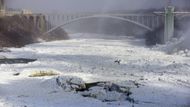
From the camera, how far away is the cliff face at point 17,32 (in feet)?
316

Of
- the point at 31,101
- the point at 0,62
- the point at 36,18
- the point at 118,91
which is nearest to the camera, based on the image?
the point at 31,101

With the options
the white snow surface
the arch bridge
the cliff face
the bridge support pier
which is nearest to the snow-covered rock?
the white snow surface

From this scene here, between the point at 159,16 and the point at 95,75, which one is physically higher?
the point at 159,16

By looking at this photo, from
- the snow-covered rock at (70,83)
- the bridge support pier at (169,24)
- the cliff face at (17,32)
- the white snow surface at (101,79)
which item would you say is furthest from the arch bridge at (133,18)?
the snow-covered rock at (70,83)

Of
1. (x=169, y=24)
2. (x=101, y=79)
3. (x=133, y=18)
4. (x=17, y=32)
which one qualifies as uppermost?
(x=133, y=18)

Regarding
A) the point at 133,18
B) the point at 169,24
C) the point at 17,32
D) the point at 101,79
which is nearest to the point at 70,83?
the point at 101,79

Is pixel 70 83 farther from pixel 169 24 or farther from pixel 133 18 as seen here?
pixel 133 18

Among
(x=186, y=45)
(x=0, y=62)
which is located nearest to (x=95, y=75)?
(x=0, y=62)

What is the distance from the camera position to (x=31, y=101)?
33594mm

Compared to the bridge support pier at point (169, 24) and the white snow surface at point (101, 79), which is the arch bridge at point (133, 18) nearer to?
the bridge support pier at point (169, 24)

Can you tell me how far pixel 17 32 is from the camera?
105 meters

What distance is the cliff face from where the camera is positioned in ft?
316

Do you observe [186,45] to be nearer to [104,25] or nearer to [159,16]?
[159,16]

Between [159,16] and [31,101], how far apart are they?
254ft
